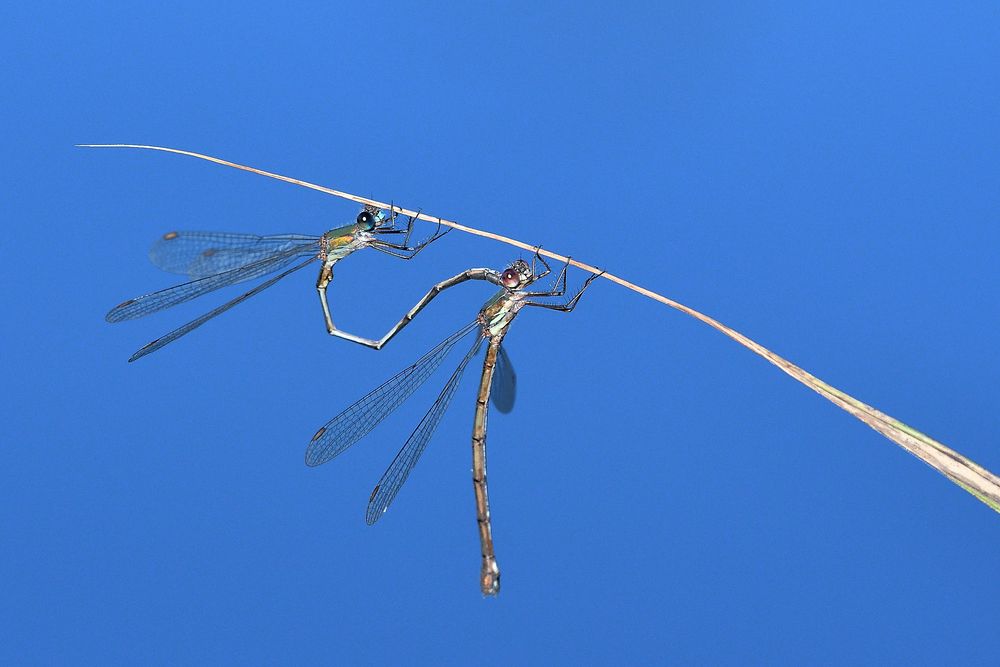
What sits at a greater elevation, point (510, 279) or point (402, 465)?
point (510, 279)

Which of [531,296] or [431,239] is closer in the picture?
[531,296]

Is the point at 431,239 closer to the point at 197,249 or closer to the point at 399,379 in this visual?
the point at 399,379

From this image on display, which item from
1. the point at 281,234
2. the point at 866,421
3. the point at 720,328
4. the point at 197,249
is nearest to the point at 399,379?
the point at 281,234

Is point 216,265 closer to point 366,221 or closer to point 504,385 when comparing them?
point 366,221

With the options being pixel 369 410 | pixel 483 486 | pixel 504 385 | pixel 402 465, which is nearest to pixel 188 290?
→ pixel 369 410

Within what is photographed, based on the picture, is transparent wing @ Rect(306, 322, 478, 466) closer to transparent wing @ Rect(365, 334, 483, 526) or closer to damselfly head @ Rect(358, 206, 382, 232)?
transparent wing @ Rect(365, 334, 483, 526)
